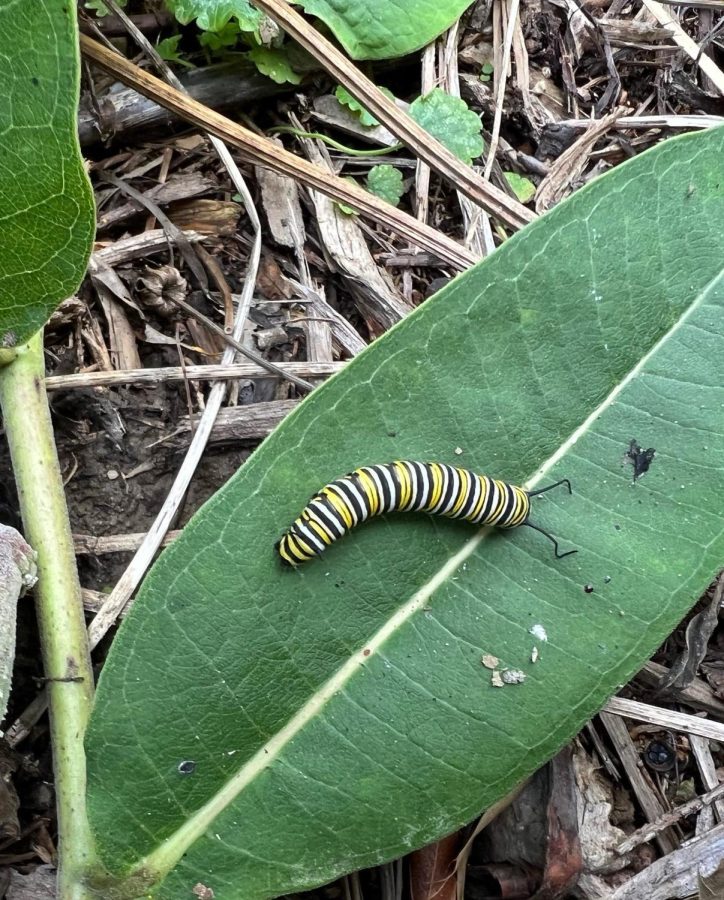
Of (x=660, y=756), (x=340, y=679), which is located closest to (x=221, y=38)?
(x=340, y=679)

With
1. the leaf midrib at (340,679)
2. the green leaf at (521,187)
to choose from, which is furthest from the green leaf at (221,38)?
the leaf midrib at (340,679)

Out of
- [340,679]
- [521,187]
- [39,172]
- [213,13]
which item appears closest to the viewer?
[39,172]

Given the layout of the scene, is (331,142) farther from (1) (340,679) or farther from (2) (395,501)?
(1) (340,679)

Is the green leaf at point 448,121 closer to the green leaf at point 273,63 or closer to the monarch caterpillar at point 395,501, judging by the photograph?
the green leaf at point 273,63

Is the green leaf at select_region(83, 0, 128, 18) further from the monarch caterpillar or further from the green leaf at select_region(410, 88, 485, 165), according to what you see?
the monarch caterpillar

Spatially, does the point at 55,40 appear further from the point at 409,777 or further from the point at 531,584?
the point at 409,777

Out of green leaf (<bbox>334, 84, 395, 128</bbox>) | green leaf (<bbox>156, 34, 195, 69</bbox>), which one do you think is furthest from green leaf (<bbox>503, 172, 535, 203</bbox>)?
green leaf (<bbox>156, 34, 195, 69</bbox>)
